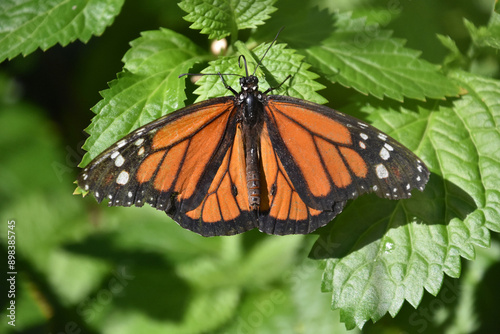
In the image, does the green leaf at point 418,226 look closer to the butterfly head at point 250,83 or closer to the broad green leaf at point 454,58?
the broad green leaf at point 454,58

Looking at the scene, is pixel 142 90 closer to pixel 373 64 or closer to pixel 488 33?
Result: pixel 373 64

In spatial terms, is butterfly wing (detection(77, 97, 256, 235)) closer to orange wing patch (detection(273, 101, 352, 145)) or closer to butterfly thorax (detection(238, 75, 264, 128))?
butterfly thorax (detection(238, 75, 264, 128))

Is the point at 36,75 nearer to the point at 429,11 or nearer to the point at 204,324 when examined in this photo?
the point at 204,324

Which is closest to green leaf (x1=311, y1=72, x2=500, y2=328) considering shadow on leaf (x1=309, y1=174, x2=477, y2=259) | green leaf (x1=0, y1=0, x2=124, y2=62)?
shadow on leaf (x1=309, y1=174, x2=477, y2=259)

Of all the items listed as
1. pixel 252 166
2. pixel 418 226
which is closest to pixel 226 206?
pixel 252 166

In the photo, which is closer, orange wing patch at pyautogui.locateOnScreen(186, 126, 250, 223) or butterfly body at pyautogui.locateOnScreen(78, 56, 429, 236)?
butterfly body at pyautogui.locateOnScreen(78, 56, 429, 236)

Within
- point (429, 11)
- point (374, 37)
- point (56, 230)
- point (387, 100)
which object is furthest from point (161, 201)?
point (429, 11)

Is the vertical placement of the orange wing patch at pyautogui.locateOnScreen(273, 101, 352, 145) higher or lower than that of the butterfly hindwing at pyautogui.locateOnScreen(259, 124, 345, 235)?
higher

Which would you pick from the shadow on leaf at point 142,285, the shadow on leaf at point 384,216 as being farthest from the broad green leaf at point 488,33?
the shadow on leaf at point 142,285
